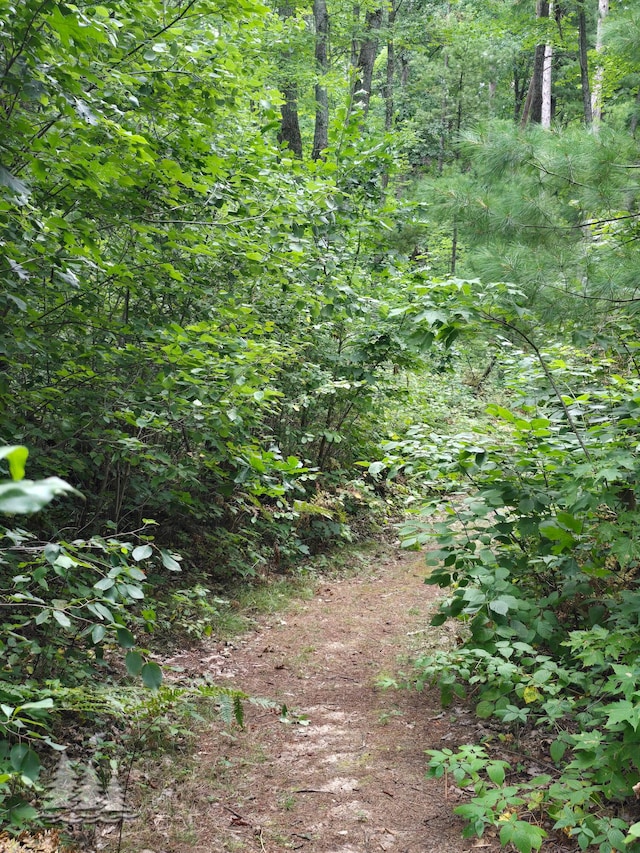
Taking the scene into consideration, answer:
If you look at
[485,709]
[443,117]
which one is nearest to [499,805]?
[485,709]

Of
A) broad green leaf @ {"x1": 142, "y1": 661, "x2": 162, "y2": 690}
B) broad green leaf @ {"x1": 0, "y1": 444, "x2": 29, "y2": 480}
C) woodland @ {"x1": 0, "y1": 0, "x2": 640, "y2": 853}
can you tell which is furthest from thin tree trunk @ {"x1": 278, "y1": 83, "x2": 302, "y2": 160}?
broad green leaf @ {"x1": 0, "y1": 444, "x2": 29, "y2": 480}

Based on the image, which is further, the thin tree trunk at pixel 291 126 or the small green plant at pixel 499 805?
the thin tree trunk at pixel 291 126

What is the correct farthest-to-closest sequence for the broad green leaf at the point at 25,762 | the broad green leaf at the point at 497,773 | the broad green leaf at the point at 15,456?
the broad green leaf at the point at 497,773 < the broad green leaf at the point at 25,762 < the broad green leaf at the point at 15,456

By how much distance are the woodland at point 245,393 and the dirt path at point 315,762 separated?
304mm

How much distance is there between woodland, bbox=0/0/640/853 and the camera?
311 centimetres

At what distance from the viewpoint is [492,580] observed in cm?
402

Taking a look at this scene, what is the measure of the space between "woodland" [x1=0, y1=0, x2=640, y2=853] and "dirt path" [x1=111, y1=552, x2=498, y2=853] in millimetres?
304

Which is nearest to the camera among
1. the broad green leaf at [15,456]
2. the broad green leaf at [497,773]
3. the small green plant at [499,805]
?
the broad green leaf at [15,456]

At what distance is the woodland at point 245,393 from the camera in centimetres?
311

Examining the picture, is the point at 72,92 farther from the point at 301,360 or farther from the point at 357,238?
the point at 357,238

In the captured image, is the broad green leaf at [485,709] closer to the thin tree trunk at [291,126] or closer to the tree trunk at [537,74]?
the thin tree trunk at [291,126]

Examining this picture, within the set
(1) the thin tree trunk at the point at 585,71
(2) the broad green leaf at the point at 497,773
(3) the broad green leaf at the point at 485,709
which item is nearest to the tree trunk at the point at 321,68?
(1) the thin tree trunk at the point at 585,71

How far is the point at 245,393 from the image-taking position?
13.7ft

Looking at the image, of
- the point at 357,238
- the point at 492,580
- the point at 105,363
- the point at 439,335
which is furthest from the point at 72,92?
the point at 357,238
